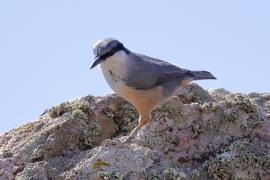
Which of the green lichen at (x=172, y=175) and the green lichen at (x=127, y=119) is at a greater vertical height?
the green lichen at (x=127, y=119)

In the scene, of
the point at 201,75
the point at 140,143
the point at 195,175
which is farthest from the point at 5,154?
the point at 201,75

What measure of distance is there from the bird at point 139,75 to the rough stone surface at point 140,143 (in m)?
0.20

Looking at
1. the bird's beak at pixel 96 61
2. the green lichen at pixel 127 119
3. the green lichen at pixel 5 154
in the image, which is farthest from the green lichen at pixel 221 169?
the green lichen at pixel 5 154

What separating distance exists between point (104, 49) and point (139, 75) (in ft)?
2.16

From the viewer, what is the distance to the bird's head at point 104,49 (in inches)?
292

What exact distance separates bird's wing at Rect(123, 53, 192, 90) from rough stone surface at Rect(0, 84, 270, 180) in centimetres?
36

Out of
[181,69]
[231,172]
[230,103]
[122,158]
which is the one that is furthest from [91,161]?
[181,69]

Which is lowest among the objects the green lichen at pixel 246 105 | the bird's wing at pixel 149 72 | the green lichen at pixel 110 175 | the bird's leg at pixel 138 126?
the green lichen at pixel 110 175

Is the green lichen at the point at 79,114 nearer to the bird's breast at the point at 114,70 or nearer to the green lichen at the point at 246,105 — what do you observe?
the bird's breast at the point at 114,70

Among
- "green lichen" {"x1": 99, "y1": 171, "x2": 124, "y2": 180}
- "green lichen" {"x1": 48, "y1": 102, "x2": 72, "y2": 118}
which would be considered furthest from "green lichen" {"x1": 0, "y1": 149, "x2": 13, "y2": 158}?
"green lichen" {"x1": 99, "y1": 171, "x2": 124, "y2": 180}

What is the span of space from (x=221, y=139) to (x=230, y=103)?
0.56 metres

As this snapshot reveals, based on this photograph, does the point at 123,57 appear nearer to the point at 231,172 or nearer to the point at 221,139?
the point at 221,139

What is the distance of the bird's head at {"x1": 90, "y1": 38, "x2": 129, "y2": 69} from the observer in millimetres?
7410

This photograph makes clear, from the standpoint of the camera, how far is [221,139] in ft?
21.9
